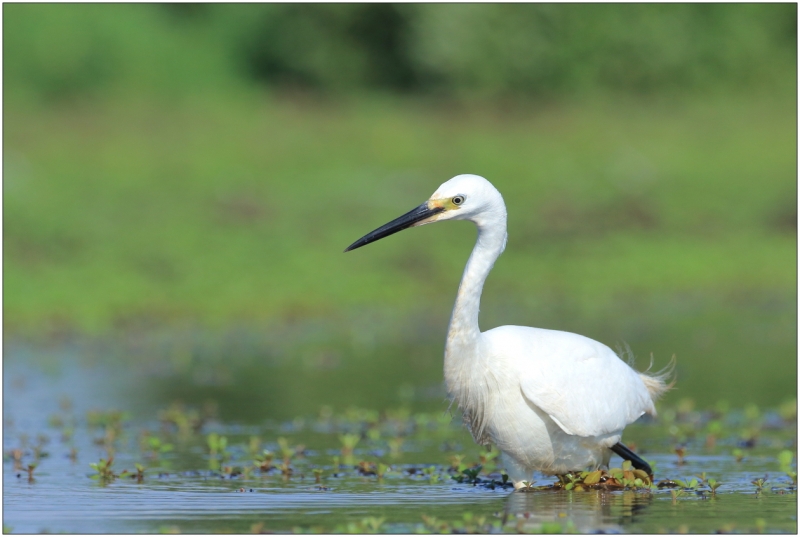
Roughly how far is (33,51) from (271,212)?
28.8 feet

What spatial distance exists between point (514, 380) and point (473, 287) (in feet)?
1.74

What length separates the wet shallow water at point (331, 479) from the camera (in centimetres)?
610

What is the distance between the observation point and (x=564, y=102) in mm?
25266

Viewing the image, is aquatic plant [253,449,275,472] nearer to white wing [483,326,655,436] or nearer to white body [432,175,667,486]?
white body [432,175,667,486]

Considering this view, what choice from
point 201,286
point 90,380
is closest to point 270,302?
point 201,286

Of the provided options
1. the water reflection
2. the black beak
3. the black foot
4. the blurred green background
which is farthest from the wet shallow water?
the black beak

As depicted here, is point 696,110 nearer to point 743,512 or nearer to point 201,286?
point 201,286

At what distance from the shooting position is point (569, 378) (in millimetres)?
6770

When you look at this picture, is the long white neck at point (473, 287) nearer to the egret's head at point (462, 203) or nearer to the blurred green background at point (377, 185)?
the egret's head at point (462, 203)

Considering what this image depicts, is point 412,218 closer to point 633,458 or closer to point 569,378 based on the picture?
point 569,378

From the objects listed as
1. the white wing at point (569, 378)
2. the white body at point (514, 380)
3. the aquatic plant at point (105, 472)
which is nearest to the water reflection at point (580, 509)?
the white body at point (514, 380)

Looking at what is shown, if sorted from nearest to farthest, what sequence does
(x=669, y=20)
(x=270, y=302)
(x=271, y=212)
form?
(x=270, y=302) < (x=271, y=212) < (x=669, y=20)

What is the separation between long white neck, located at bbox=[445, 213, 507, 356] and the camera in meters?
6.71

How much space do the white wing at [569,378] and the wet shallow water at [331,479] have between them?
429 mm
